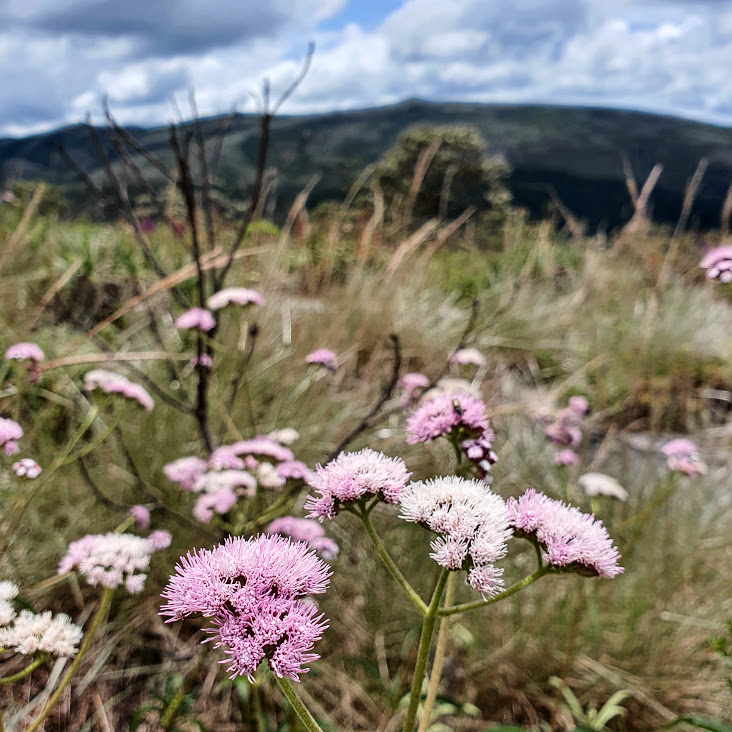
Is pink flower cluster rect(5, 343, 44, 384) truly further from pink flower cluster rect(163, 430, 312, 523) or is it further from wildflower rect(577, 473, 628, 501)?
wildflower rect(577, 473, 628, 501)

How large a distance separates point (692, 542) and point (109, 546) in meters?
2.38

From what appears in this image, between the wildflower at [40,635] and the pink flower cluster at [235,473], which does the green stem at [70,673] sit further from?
the pink flower cluster at [235,473]

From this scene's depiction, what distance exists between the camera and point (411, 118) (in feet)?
443

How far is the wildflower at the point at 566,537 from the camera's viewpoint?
2.73 ft

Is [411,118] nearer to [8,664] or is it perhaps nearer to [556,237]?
[556,237]

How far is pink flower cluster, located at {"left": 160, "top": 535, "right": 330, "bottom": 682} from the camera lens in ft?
2.04

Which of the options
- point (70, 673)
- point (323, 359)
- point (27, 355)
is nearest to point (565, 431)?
point (323, 359)

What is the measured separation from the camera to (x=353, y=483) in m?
0.88

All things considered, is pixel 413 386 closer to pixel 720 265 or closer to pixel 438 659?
pixel 720 265

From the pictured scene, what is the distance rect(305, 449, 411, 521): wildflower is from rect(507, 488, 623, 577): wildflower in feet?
0.57

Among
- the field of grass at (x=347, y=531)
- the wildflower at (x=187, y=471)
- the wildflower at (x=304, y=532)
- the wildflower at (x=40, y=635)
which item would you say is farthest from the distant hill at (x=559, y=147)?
the wildflower at (x=40, y=635)

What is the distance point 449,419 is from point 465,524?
1.30ft

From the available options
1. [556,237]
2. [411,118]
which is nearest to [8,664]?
[556,237]

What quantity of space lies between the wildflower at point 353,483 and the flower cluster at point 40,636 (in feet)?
1.77
